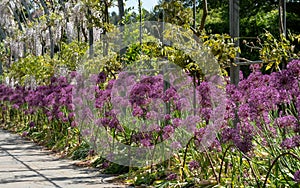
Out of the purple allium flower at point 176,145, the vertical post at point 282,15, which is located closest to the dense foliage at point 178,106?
the purple allium flower at point 176,145

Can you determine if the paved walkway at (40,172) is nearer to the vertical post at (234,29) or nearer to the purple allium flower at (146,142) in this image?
the purple allium flower at (146,142)

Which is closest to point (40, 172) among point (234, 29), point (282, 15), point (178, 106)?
point (178, 106)

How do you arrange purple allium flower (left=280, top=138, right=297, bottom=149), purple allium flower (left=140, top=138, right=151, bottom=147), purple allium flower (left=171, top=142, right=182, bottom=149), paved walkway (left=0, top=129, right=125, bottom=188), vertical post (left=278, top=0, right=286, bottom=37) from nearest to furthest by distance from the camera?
purple allium flower (left=280, top=138, right=297, bottom=149) → purple allium flower (left=171, top=142, right=182, bottom=149) → purple allium flower (left=140, top=138, right=151, bottom=147) → paved walkway (left=0, top=129, right=125, bottom=188) → vertical post (left=278, top=0, right=286, bottom=37)

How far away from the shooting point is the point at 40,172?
17.4 feet

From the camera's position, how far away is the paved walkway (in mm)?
4691

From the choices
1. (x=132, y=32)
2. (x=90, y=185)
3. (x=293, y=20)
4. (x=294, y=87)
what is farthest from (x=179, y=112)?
(x=293, y=20)

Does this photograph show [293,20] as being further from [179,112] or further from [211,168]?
[211,168]

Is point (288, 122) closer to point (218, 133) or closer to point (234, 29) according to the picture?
point (218, 133)

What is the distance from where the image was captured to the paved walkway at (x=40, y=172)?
469 centimetres

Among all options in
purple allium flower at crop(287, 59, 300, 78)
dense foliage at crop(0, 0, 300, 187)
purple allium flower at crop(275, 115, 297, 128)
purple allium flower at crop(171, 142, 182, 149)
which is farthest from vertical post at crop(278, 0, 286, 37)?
purple allium flower at crop(275, 115, 297, 128)

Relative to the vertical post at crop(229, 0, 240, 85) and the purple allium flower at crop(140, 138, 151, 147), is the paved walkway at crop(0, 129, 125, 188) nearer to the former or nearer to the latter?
the purple allium flower at crop(140, 138, 151, 147)

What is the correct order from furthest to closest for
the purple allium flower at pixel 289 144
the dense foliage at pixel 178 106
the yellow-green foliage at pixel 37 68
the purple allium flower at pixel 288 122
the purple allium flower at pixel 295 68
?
1. the yellow-green foliage at pixel 37 68
2. the dense foliage at pixel 178 106
3. the purple allium flower at pixel 295 68
4. the purple allium flower at pixel 288 122
5. the purple allium flower at pixel 289 144

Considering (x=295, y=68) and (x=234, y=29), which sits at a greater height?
(x=234, y=29)

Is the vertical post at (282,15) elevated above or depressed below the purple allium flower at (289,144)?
above
